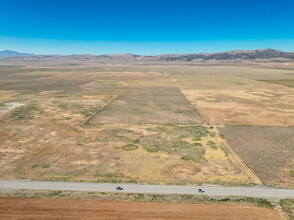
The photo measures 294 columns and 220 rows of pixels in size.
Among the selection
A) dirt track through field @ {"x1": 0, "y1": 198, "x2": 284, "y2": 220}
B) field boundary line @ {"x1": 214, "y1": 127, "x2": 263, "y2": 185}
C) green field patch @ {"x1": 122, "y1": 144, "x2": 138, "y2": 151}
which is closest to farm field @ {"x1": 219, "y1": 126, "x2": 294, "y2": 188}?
field boundary line @ {"x1": 214, "y1": 127, "x2": 263, "y2": 185}

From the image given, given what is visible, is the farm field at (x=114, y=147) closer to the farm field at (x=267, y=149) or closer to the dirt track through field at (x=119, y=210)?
the farm field at (x=267, y=149)

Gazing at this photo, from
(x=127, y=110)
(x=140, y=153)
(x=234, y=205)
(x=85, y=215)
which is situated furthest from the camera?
(x=127, y=110)

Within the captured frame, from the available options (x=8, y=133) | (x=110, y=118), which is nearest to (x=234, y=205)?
(x=110, y=118)

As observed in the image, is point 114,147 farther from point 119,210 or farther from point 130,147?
point 119,210

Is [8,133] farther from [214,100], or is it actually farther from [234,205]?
[214,100]

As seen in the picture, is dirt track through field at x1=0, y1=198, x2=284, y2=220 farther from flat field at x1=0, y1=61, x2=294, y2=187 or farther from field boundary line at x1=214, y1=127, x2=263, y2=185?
field boundary line at x1=214, y1=127, x2=263, y2=185

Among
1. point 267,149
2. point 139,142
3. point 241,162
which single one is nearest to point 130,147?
point 139,142

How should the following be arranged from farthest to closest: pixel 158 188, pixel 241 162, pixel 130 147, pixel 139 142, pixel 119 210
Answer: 1. pixel 139 142
2. pixel 130 147
3. pixel 241 162
4. pixel 158 188
5. pixel 119 210
